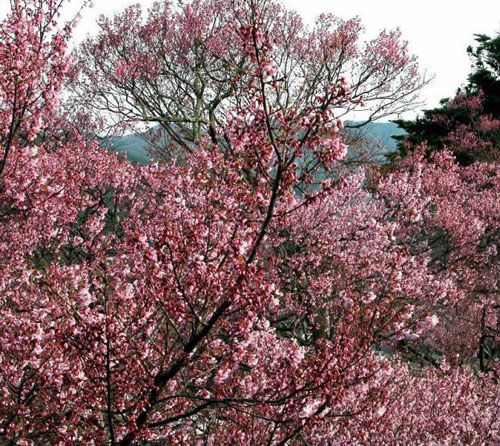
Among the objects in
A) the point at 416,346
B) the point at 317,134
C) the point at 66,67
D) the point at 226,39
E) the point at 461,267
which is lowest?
the point at 416,346

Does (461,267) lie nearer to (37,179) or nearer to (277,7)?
(277,7)

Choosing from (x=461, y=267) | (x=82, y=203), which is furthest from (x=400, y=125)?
(x=82, y=203)

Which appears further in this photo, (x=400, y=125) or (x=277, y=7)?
(x=400, y=125)

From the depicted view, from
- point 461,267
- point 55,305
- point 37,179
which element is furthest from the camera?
point 461,267

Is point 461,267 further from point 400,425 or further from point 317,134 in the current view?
point 317,134

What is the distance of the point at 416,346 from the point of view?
55.3ft

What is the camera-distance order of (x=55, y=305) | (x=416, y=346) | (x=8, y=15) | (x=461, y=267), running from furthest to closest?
(x=416, y=346) < (x=461, y=267) < (x=8, y=15) < (x=55, y=305)

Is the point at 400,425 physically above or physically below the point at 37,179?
below

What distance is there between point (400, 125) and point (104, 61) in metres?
18.3

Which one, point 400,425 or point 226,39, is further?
point 226,39

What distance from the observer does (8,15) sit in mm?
5328

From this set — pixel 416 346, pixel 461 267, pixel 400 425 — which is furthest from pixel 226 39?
pixel 400 425

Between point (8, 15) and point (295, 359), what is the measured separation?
Result: 4841 mm

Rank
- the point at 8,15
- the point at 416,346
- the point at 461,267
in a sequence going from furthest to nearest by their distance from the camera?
the point at 416,346 < the point at 461,267 < the point at 8,15
